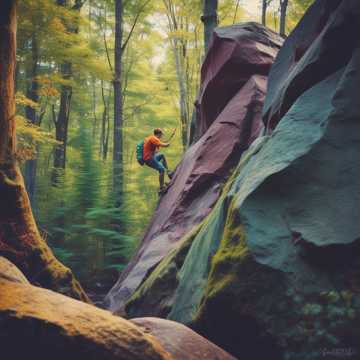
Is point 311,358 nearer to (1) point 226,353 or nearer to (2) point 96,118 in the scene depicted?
(1) point 226,353

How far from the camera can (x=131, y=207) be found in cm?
1383

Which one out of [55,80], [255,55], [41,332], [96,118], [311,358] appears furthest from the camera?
[96,118]

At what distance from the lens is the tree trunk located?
6883mm

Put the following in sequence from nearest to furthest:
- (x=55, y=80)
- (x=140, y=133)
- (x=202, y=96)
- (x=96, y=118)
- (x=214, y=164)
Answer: (x=214, y=164)
(x=202, y=96)
(x=55, y=80)
(x=140, y=133)
(x=96, y=118)

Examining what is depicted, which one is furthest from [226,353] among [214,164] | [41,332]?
[214,164]

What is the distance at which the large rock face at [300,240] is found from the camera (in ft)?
9.84

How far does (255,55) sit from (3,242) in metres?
6.97

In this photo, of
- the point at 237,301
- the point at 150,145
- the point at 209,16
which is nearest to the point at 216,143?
the point at 150,145

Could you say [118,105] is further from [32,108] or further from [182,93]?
[182,93]

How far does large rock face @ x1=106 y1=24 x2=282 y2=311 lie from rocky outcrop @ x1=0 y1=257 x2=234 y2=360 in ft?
16.7

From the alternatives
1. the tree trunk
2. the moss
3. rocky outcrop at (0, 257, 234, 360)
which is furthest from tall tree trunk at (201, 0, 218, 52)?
rocky outcrop at (0, 257, 234, 360)

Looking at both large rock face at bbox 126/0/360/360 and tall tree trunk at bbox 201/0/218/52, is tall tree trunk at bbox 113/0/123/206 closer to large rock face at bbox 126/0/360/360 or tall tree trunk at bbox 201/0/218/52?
tall tree trunk at bbox 201/0/218/52

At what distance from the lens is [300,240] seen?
325 centimetres

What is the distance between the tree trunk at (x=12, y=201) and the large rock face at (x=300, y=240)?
361 cm
